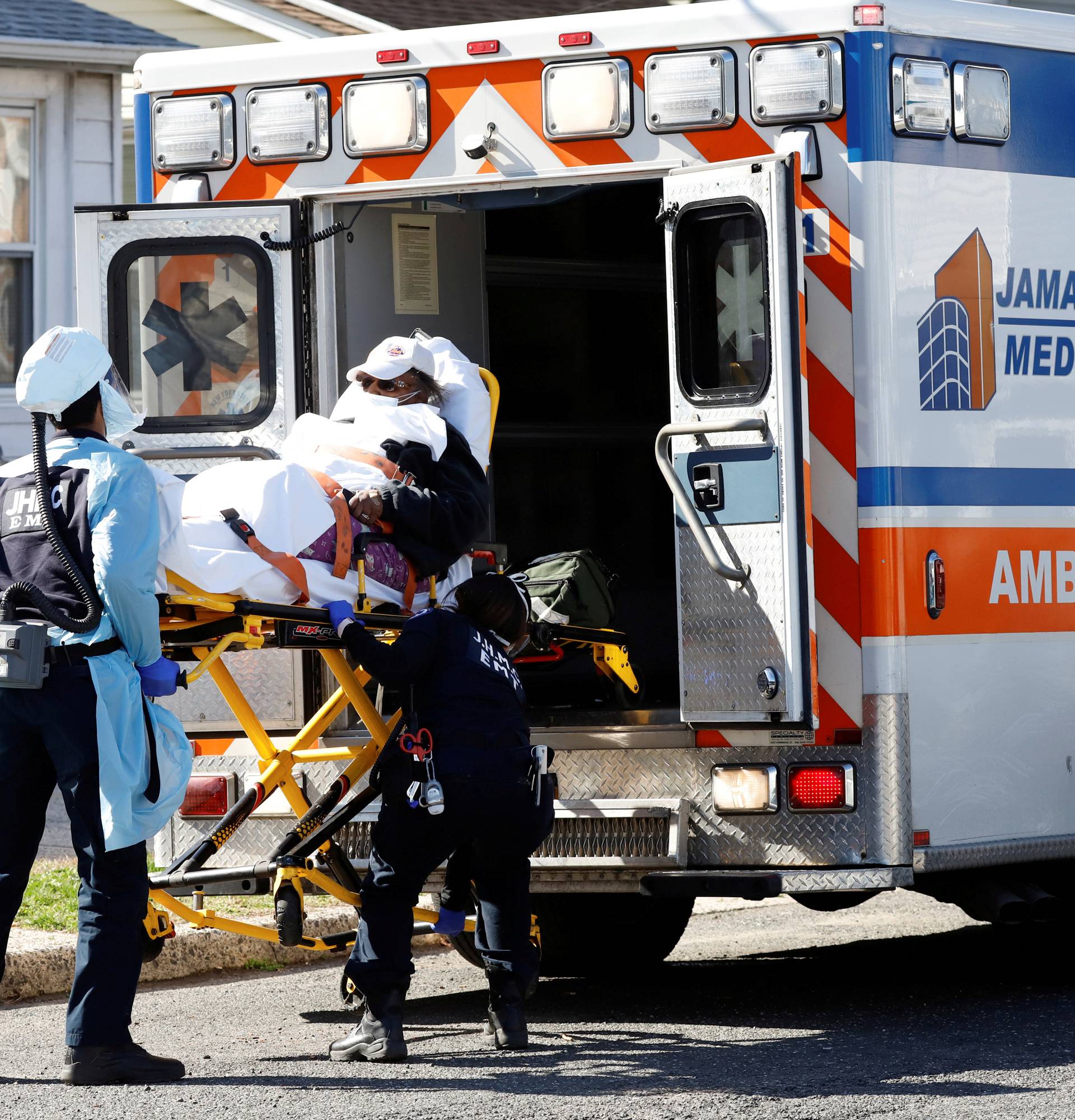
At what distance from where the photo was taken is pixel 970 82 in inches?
242

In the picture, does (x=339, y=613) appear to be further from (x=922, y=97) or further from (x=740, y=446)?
(x=922, y=97)

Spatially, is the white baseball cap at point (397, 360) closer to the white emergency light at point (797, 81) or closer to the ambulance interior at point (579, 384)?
the ambulance interior at point (579, 384)

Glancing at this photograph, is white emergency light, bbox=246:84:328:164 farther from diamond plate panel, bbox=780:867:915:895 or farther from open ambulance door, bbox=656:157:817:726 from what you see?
diamond plate panel, bbox=780:867:915:895

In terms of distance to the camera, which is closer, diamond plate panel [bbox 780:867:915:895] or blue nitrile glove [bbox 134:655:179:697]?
blue nitrile glove [bbox 134:655:179:697]

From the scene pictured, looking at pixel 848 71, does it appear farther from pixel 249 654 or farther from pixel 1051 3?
pixel 1051 3

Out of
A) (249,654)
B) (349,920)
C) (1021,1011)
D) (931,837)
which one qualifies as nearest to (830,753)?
(931,837)

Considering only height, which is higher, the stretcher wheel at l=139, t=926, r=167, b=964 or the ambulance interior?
the ambulance interior

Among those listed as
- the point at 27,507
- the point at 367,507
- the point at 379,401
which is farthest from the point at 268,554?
the point at 379,401

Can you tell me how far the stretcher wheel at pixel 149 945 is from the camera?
571 cm

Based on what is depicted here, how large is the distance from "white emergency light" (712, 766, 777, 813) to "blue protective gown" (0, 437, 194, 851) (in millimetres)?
1593

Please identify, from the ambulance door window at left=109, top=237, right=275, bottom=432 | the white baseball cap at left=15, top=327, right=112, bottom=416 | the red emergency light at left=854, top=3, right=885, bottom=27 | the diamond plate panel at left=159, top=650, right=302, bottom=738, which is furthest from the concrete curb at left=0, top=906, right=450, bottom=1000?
the red emergency light at left=854, top=3, right=885, bottom=27

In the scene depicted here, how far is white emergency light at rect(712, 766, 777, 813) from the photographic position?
601cm

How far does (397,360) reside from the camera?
6316 mm

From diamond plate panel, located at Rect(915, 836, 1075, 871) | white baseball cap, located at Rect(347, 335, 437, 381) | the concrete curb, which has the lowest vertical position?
the concrete curb
